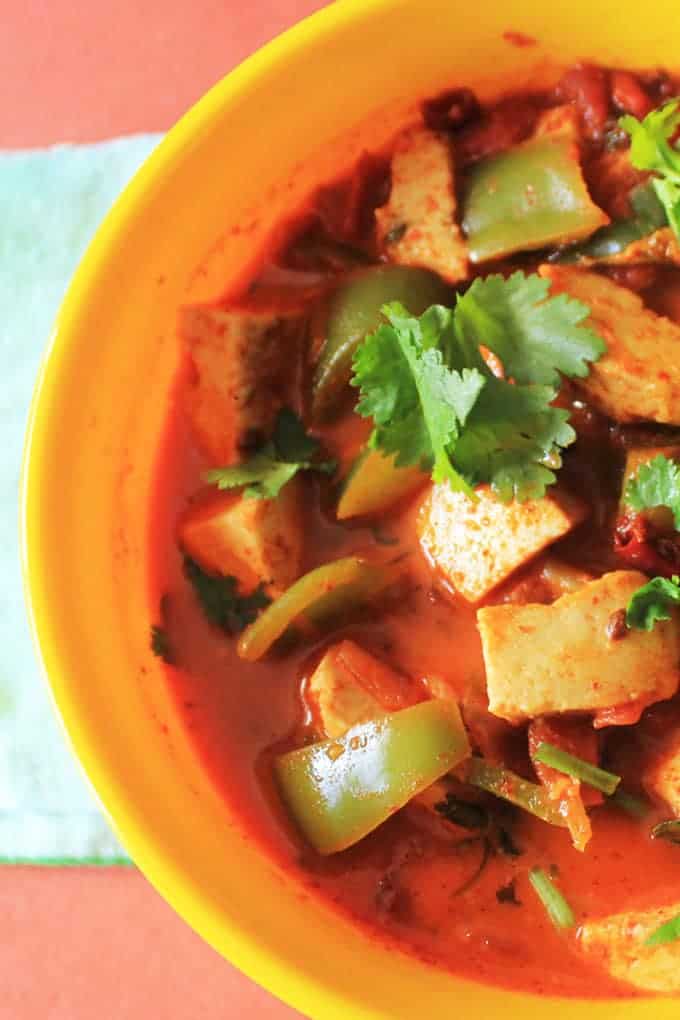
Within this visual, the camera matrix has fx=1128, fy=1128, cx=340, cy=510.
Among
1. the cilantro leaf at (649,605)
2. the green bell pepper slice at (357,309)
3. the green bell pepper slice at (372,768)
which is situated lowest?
the green bell pepper slice at (372,768)

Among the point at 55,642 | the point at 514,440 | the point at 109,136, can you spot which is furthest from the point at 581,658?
the point at 109,136

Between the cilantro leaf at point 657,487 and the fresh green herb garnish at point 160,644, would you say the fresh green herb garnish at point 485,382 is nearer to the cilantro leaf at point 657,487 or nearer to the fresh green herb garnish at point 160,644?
the cilantro leaf at point 657,487

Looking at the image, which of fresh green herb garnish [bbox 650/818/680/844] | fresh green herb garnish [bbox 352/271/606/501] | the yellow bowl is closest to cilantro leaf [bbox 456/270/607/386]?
fresh green herb garnish [bbox 352/271/606/501]

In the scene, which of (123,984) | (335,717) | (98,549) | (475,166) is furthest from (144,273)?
(123,984)

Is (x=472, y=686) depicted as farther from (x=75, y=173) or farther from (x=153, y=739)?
(x=75, y=173)

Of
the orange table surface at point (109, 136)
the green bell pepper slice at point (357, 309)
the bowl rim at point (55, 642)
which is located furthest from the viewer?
the orange table surface at point (109, 136)

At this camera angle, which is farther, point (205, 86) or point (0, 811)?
point (205, 86)

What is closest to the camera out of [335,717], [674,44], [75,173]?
[335,717]

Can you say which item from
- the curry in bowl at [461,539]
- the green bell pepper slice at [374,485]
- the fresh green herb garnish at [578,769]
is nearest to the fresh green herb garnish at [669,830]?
the curry in bowl at [461,539]
